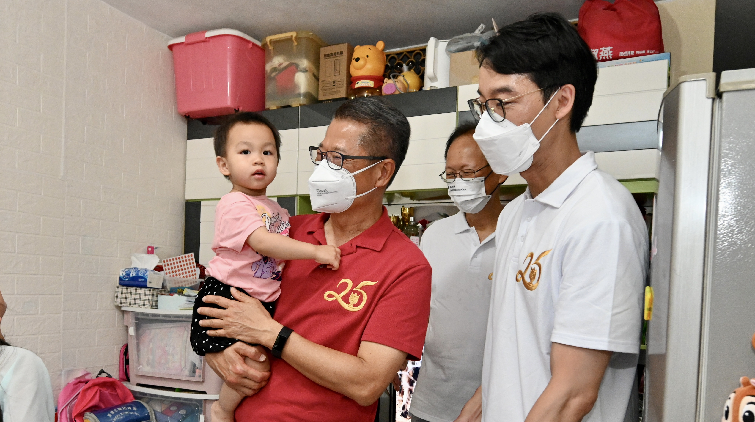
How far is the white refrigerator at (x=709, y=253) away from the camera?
0.86 meters

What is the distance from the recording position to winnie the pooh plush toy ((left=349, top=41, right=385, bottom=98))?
11.9 feet

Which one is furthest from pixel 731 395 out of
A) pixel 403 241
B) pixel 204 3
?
pixel 204 3

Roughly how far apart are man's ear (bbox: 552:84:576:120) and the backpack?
2954mm

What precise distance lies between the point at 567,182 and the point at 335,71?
2679 mm

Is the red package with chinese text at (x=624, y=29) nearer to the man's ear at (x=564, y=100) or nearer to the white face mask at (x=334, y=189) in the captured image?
the man's ear at (x=564, y=100)

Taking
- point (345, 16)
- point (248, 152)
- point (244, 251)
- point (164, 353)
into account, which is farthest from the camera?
point (345, 16)

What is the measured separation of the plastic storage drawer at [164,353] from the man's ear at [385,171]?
7.18 ft

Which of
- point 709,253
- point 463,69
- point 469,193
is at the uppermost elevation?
point 463,69

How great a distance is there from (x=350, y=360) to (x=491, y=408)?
1.17ft

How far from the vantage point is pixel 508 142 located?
1.35m

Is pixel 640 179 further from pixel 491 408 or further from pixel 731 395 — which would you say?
pixel 731 395

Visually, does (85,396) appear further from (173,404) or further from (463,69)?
(463,69)

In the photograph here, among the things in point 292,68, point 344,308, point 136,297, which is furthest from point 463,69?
point 136,297

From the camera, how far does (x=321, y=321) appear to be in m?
1.39
